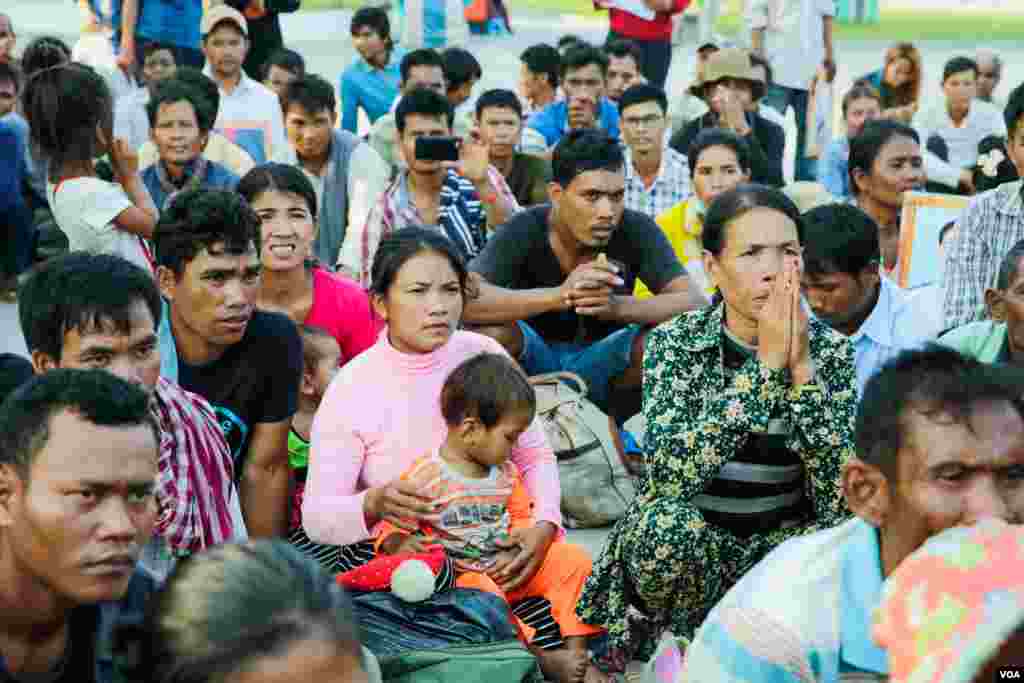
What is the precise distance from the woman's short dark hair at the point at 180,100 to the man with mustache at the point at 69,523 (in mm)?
4245

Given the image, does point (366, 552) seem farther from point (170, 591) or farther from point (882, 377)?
point (170, 591)

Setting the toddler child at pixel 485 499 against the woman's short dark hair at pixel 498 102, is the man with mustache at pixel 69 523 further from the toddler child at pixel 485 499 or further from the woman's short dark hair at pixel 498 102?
the woman's short dark hair at pixel 498 102

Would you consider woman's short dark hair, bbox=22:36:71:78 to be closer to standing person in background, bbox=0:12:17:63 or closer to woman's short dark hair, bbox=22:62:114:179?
standing person in background, bbox=0:12:17:63

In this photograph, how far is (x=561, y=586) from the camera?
3.86 meters

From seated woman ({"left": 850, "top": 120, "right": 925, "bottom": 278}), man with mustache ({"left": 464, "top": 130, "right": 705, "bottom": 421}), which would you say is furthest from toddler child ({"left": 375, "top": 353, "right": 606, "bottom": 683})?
seated woman ({"left": 850, "top": 120, "right": 925, "bottom": 278})

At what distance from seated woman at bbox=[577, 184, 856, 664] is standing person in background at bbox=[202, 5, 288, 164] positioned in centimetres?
442

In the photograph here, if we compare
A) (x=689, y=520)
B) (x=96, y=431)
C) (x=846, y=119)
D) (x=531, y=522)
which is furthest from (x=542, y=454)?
(x=846, y=119)

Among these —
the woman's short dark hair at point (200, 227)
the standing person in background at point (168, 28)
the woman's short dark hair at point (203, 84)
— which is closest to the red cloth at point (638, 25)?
the standing person in background at point (168, 28)

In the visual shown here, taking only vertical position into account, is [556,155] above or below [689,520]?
above

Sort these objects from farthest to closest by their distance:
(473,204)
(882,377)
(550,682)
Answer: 1. (473,204)
2. (550,682)
3. (882,377)

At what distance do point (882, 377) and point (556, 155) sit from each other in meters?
2.93

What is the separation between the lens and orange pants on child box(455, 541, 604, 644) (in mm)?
3771

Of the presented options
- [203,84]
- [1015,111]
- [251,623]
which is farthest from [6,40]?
[251,623]

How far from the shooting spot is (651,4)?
419 inches
